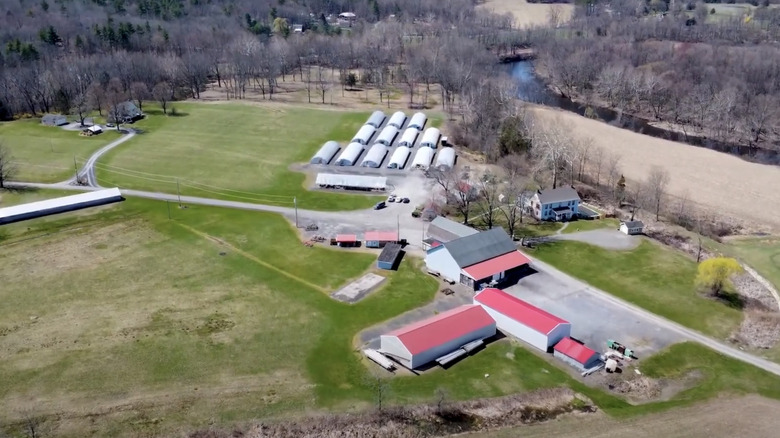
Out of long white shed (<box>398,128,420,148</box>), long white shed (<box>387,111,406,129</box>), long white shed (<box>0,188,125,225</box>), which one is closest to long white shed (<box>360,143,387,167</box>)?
long white shed (<box>398,128,420,148</box>)

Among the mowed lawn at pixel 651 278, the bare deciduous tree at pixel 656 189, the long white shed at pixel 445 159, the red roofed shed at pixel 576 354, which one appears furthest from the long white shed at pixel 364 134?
the red roofed shed at pixel 576 354

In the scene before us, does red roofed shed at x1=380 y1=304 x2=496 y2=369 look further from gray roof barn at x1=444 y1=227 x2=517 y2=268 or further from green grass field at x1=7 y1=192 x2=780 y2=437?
gray roof barn at x1=444 y1=227 x2=517 y2=268

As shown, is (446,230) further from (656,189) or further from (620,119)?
(620,119)

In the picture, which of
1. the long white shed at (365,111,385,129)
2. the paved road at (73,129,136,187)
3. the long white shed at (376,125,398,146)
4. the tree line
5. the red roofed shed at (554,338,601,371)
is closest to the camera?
the red roofed shed at (554,338,601,371)

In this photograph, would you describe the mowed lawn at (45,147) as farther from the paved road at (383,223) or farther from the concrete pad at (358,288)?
the concrete pad at (358,288)

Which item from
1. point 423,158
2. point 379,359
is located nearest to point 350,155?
point 423,158

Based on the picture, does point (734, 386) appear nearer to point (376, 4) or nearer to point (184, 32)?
point (184, 32)

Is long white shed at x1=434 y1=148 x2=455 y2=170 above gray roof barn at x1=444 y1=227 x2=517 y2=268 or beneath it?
above
